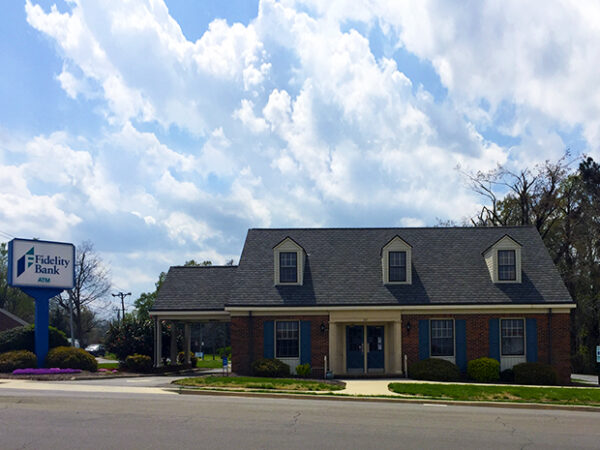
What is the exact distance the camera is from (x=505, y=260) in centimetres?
2952

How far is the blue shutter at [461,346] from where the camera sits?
27.7 meters

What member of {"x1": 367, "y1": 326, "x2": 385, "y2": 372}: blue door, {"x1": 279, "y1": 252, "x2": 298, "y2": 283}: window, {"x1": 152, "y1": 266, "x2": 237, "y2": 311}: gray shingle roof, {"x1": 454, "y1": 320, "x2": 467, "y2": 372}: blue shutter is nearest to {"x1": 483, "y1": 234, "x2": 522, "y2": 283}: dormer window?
{"x1": 454, "y1": 320, "x2": 467, "y2": 372}: blue shutter

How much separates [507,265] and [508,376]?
5048 mm

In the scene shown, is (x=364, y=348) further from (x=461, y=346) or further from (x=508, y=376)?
(x=508, y=376)

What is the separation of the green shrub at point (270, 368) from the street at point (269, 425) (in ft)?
31.3

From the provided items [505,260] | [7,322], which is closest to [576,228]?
[505,260]

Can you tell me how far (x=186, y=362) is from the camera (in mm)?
35031

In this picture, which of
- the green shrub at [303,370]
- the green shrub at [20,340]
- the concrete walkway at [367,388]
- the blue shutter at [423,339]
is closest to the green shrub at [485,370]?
the blue shutter at [423,339]

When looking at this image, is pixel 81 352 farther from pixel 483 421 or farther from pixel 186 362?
pixel 483 421

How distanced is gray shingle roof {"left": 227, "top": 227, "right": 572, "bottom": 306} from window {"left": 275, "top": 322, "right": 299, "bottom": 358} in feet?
3.42

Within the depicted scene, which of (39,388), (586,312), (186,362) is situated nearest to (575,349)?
Result: (586,312)

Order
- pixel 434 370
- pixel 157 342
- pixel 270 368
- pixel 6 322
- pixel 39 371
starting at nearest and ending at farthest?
pixel 434 370 < pixel 39 371 < pixel 270 368 < pixel 157 342 < pixel 6 322

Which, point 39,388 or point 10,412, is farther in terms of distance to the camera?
point 39,388

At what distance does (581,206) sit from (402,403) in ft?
113
